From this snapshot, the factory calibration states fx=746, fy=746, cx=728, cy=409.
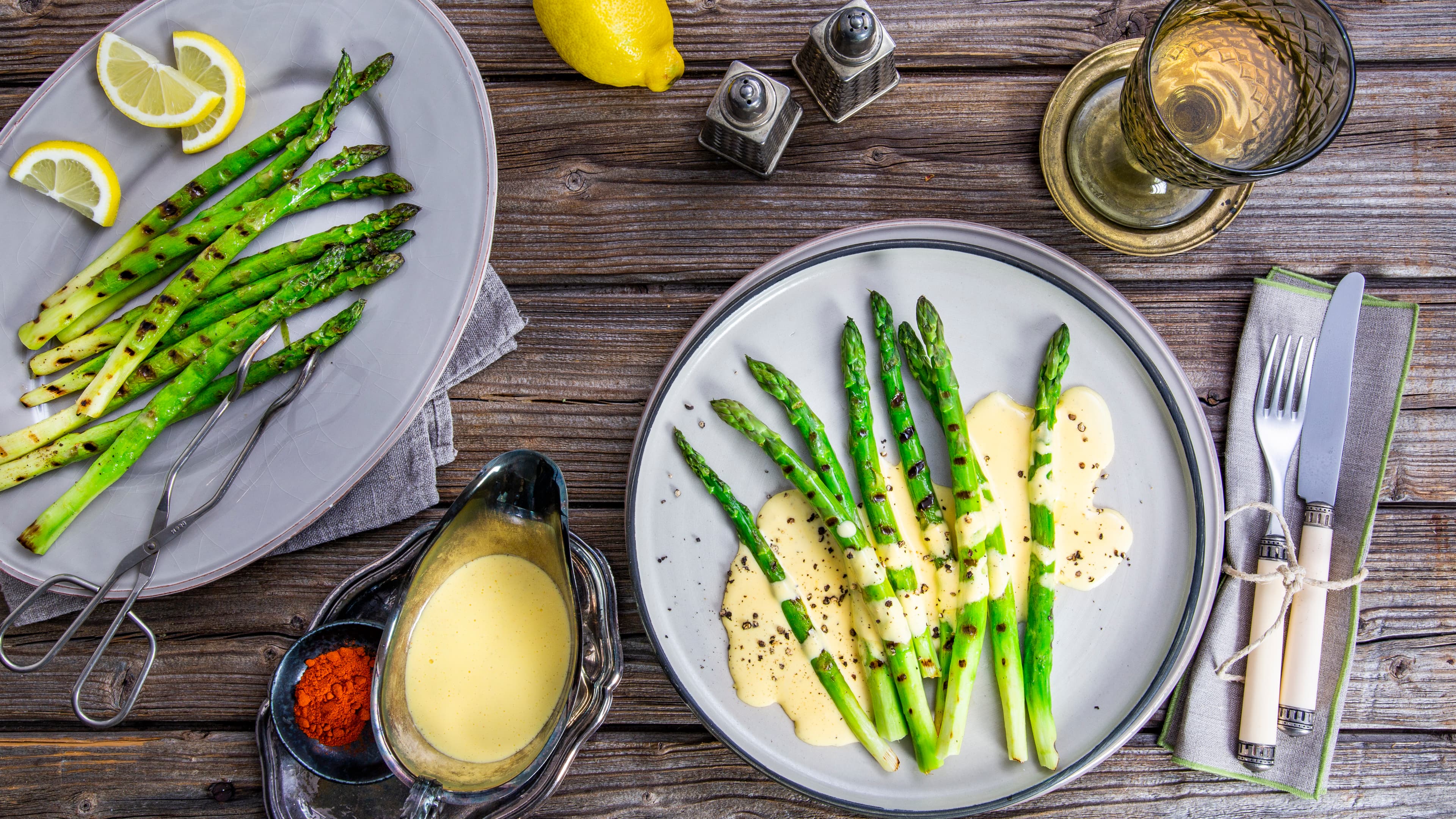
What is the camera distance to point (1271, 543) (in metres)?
1.81

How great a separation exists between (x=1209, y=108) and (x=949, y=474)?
1032mm

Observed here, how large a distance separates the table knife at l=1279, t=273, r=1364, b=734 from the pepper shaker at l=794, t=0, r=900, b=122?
1.25 m

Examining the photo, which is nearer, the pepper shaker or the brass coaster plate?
the pepper shaker

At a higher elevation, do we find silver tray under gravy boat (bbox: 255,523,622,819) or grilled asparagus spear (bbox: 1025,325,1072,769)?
grilled asparagus spear (bbox: 1025,325,1072,769)

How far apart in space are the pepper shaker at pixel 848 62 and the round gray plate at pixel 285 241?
2.63ft

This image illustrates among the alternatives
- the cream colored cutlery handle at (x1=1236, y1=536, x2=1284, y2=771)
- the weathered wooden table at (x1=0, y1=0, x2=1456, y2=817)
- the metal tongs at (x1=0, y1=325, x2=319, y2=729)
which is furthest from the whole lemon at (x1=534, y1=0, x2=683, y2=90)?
the cream colored cutlery handle at (x1=1236, y1=536, x2=1284, y2=771)

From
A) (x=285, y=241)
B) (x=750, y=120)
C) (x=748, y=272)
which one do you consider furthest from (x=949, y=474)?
(x=285, y=241)

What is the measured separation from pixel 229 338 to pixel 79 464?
0.52 m

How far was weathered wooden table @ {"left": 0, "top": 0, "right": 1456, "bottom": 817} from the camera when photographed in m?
1.92

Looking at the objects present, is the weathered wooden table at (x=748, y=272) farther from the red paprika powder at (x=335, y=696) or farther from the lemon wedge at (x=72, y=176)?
the lemon wedge at (x=72, y=176)

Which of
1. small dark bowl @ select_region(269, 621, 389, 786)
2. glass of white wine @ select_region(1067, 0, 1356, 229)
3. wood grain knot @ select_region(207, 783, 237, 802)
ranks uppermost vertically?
glass of white wine @ select_region(1067, 0, 1356, 229)

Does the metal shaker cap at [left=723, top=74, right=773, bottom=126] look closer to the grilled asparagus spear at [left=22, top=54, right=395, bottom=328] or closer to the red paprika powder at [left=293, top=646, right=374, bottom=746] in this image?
the grilled asparagus spear at [left=22, top=54, right=395, bottom=328]

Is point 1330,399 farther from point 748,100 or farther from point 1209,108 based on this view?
point 748,100

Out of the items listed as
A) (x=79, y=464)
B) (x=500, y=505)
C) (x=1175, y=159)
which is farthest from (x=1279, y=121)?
(x=79, y=464)
